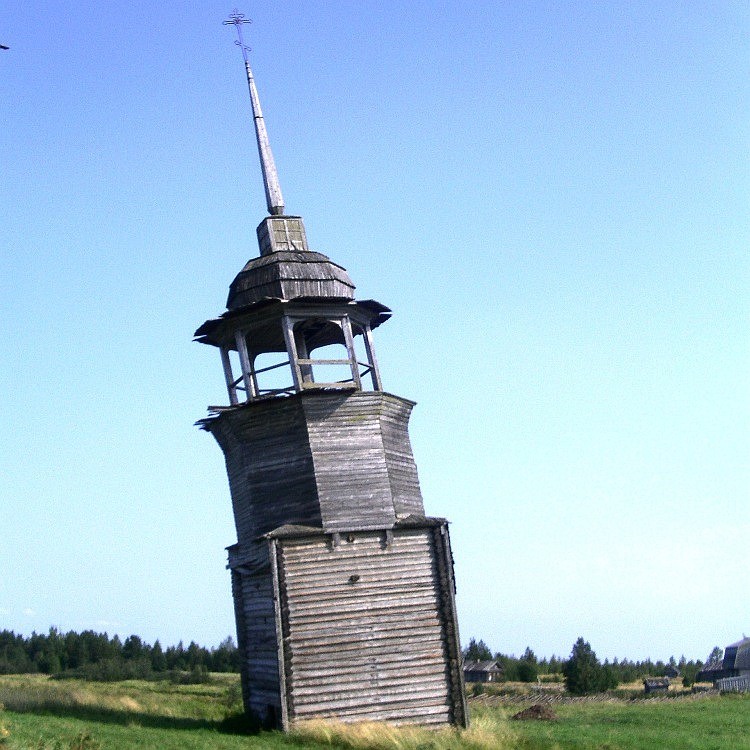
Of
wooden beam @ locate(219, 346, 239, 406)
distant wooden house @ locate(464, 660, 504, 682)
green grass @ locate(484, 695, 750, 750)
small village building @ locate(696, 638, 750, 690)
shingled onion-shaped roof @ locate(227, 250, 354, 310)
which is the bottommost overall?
small village building @ locate(696, 638, 750, 690)

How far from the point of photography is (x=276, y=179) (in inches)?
1062

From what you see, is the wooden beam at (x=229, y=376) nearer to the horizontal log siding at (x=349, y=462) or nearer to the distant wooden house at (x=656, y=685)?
the horizontal log siding at (x=349, y=462)

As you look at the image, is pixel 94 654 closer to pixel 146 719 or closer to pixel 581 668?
pixel 581 668

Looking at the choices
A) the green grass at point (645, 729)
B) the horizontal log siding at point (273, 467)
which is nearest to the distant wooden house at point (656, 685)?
the green grass at point (645, 729)

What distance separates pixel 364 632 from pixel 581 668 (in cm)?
3857

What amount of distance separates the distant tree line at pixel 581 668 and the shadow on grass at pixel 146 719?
85.6 feet

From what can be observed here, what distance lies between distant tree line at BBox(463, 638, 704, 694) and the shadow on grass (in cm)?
2608

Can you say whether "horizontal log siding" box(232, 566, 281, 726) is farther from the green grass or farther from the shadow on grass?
the green grass

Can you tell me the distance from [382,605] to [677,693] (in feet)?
127

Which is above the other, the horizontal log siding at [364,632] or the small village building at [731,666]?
the horizontal log siding at [364,632]

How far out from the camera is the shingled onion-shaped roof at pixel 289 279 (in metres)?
24.2

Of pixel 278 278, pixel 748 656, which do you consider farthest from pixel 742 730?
pixel 748 656

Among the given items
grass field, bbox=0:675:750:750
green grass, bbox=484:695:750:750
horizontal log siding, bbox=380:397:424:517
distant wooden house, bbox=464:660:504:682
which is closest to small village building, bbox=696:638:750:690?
distant wooden house, bbox=464:660:504:682

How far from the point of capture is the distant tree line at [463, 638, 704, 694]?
55.9 metres
